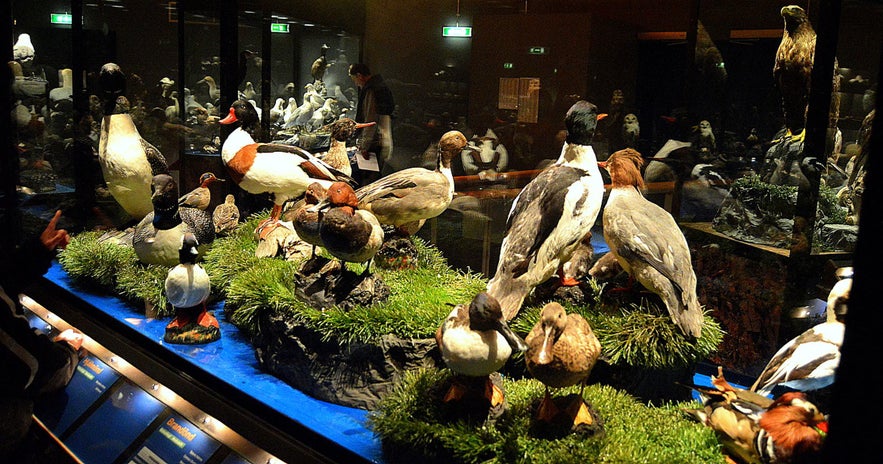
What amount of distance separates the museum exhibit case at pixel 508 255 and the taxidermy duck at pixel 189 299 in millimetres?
11

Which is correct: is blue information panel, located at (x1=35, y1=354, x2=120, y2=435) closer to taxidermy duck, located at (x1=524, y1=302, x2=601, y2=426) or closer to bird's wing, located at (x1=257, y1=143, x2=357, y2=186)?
bird's wing, located at (x1=257, y1=143, x2=357, y2=186)

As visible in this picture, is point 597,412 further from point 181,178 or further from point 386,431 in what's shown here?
point 181,178

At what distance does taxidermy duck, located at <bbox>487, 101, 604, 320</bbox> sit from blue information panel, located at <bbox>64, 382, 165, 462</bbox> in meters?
1.20

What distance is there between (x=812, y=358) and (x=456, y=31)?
1.64 metres

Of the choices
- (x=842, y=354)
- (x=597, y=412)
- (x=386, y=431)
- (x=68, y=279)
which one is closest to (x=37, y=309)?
(x=68, y=279)

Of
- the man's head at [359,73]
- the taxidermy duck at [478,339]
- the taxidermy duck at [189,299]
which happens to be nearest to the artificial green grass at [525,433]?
the taxidermy duck at [478,339]

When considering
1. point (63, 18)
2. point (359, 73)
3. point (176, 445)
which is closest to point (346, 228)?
point (176, 445)

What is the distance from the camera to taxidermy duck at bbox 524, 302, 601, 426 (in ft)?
5.34

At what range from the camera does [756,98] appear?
2.32m

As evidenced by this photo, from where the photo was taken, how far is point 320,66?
3.38 m

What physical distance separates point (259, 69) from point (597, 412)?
254 cm

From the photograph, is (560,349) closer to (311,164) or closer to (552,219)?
(552,219)

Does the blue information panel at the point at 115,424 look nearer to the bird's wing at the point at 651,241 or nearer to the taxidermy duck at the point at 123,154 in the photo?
the taxidermy duck at the point at 123,154

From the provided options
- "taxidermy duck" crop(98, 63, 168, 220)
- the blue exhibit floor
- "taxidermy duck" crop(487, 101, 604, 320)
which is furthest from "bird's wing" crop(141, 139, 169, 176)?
"taxidermy duck" crop(487, 101, 604, 320)
